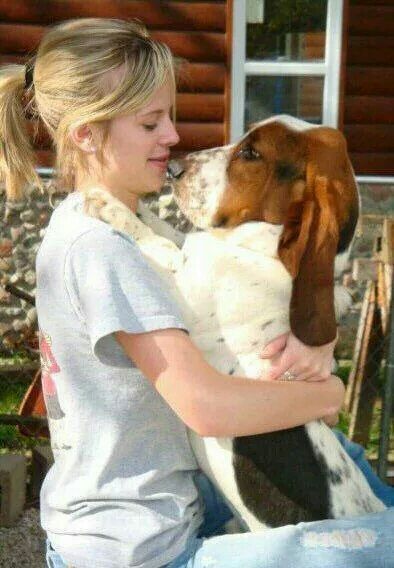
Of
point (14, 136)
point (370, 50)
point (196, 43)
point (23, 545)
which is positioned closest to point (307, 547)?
point (14, 136)

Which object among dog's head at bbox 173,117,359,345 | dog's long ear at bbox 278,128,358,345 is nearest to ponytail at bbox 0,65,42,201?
dog's head at bbox 173,117,359,345

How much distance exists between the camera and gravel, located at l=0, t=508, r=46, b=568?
4551 millimetres

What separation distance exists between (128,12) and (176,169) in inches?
231

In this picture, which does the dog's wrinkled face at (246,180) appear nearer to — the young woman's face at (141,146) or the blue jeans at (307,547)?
the young woman's face at (141,146)

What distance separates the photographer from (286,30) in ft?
27.7

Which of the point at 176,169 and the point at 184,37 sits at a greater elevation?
the point at 176,169

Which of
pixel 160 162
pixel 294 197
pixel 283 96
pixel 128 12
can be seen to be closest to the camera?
pixel 160 162

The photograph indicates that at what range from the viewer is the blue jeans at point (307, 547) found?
6.97 feet

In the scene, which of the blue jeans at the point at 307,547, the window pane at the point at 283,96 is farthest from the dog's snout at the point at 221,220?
the window pane at the point at 283,96

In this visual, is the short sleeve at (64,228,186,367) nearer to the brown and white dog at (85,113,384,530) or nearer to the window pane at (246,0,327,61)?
the brown and white dog at (85,113,384,530)

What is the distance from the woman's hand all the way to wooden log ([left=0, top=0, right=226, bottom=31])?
621cm

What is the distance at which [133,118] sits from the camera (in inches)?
92.7

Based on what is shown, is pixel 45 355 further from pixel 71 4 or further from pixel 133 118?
pixel 71 4

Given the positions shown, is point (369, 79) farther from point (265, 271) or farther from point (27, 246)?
point (265, 271)
